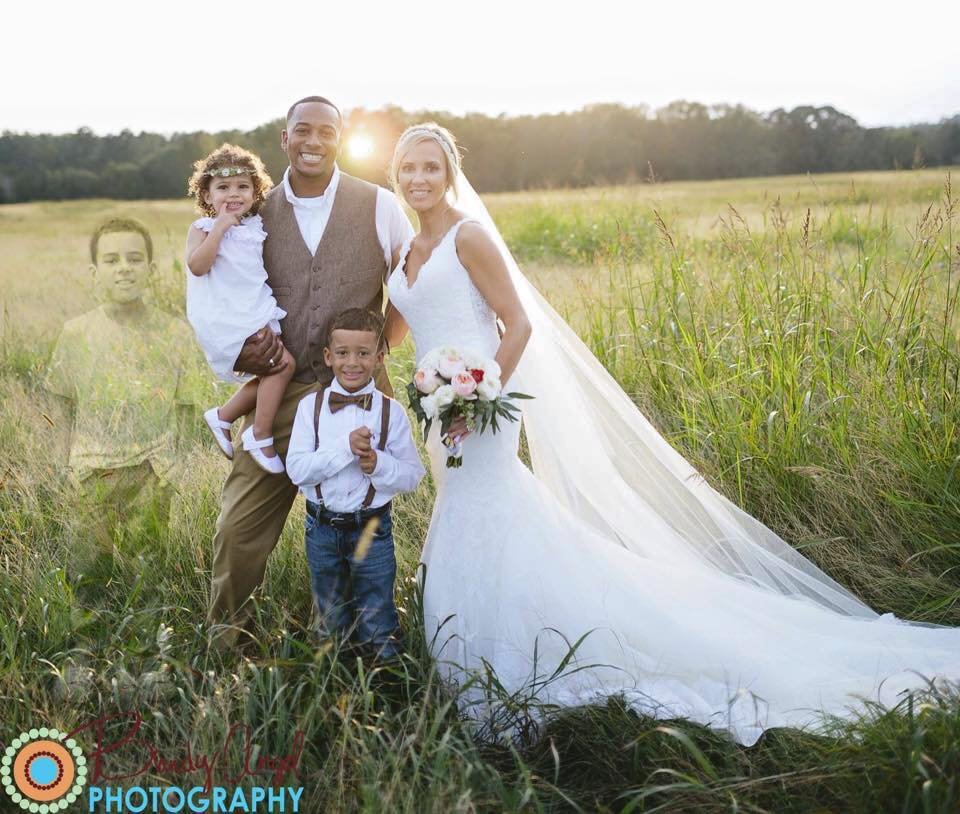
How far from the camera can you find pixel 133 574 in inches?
171

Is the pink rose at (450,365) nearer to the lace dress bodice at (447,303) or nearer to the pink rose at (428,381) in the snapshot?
the pink rose at (428,381)

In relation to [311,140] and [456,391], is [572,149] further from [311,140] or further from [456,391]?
[456,391]

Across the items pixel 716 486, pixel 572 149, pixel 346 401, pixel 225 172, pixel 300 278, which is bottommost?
pixel 716 486

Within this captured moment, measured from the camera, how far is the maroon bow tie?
3.44 meters

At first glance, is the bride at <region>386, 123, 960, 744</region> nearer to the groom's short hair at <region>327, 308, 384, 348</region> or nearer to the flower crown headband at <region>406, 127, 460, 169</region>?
the flower crown headband at <region>406, 127, 460, 169</region>

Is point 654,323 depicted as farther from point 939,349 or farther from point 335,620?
point 335,620

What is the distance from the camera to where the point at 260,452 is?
Answer: 144 inches

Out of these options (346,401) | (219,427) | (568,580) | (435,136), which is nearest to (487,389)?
(346,401)

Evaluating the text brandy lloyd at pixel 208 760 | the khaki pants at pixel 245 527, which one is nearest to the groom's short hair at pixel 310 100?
the khaki pants at pixel 245 527

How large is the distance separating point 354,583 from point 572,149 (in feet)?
66.6

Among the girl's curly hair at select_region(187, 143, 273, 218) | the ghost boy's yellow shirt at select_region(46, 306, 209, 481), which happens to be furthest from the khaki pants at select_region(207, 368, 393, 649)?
the ghost boy's yellow shirt at select_region(46, 306, 209, 481)

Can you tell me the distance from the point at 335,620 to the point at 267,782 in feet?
2.57

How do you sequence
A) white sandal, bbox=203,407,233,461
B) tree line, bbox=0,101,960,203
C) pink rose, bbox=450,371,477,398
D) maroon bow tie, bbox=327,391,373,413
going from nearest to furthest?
1. pink rose, bbox=450,371,477,398
2. maroon bow tie, bbox=327,391,373,413
3. white sandal, bbox=203,407,233,461
4. tree line, bbox=0,101,960,203

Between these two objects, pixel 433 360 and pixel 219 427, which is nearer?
pixel 433 360
